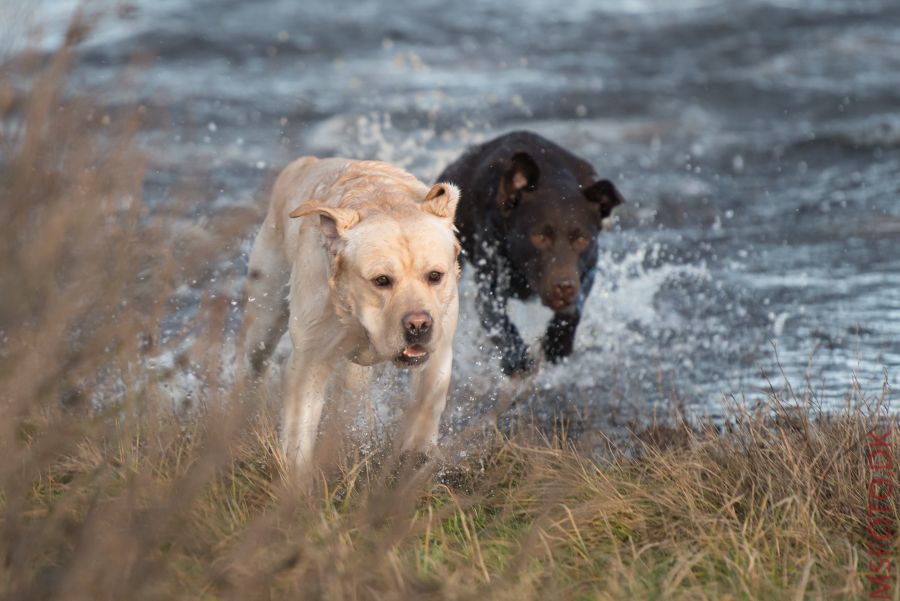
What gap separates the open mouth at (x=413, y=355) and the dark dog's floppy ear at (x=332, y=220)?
0.48 metres

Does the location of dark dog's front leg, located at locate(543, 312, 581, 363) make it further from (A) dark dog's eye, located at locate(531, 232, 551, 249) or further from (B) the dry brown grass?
(B) the dry brown grass

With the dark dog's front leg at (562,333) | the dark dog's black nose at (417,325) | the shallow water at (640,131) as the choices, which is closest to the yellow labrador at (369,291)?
the dark dog's black nose at (417,325)

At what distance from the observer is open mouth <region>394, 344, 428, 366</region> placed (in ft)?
14.3

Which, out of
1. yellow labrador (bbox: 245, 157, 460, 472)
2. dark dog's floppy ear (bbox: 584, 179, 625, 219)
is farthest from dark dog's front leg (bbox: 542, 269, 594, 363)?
yellow labrador (bbox: 245, 157, 460, 472)

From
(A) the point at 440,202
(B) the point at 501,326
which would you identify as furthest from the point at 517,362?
(A) the point at 440,202

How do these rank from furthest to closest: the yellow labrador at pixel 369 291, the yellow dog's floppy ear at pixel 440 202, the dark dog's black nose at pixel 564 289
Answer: the dark dog's black nose at pixel 564 289 < the yellow dog's floppy ear at pixel 440 202 < the yellow labrador at pixel 369 291

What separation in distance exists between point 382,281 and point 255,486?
0.87 m

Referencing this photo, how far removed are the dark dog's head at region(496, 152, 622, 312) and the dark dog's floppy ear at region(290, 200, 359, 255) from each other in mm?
2037

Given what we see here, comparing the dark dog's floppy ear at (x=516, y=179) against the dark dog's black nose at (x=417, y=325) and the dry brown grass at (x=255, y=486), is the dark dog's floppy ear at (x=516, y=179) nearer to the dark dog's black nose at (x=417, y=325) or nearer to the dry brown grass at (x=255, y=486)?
the dry brown grass at (x=255, y=486)

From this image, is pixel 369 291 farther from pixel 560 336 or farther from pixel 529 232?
pixel 560 336

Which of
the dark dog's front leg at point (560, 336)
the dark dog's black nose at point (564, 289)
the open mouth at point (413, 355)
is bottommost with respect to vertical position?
the dark dog's front leg at point (560, 336)

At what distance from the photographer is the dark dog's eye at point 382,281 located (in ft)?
14.5

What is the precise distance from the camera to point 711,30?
18.3 metres

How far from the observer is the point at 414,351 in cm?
438
